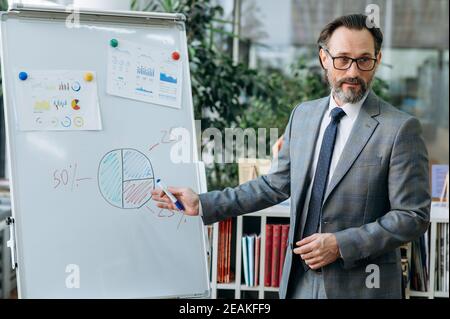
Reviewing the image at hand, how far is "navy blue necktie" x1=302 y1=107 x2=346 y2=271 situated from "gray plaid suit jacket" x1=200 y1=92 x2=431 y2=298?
26 mm

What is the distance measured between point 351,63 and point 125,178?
2.68 feet

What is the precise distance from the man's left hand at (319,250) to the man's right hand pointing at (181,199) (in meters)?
0.42

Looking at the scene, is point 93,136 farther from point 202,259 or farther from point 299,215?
point 299,215

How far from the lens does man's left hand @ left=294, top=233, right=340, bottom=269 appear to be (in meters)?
1.67

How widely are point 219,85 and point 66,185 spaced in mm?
1506

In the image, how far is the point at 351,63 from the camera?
1705mm

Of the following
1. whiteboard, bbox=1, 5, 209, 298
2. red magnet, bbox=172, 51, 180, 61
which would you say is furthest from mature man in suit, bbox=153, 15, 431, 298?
red magnet, bbox=172, 51, 180, 61

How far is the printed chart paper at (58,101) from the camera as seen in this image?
196cm

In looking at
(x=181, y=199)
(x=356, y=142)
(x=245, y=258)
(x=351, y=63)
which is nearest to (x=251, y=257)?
(x=245, y=258)

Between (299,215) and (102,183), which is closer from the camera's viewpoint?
(299,215)

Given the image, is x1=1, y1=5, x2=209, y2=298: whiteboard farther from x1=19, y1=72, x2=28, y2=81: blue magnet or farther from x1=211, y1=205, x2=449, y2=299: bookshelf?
x1=211, y1=205, x2=449, y2=299: bookshelf

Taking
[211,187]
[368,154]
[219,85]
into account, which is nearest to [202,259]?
[368,154]

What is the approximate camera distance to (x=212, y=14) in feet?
11.3

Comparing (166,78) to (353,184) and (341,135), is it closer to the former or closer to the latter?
(341,135)
